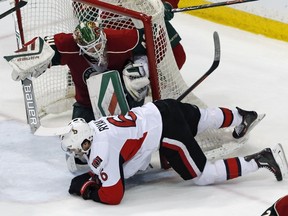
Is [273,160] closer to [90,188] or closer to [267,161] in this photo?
[267,161]

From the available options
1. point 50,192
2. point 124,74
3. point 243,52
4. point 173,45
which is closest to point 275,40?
point 243,52

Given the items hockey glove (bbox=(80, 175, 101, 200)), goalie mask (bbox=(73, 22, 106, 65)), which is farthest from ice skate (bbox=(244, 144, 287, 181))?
goalie mask (bbox=(73, 22, 106, 65))

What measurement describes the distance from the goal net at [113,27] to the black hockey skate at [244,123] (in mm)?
29

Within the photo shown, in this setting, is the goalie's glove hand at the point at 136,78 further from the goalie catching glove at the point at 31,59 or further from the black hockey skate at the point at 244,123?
the black hockey skate at the point at 244,123

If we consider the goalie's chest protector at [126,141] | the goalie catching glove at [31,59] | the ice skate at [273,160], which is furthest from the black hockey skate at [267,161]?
the goalie catching glove at [31,59]

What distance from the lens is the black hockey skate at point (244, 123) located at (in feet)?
13.7

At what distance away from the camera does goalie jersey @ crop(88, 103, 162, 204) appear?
12.1 ft

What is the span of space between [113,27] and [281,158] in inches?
37.0

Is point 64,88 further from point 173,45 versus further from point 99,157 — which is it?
point 99,157

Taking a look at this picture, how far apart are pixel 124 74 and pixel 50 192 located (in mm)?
546

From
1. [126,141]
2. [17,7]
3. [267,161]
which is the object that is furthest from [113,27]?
[267,161]

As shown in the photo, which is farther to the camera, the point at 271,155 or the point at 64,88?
the point at 64,88

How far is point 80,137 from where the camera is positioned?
369cm

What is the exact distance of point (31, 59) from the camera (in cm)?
400
